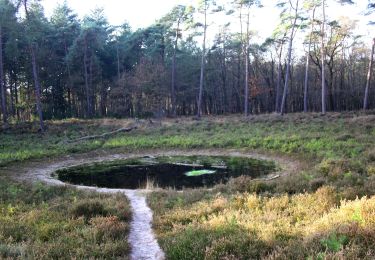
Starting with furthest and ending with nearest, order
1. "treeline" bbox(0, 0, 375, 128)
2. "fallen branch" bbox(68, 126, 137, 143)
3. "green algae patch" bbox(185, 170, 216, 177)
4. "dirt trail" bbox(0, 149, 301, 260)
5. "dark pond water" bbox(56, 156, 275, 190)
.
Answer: "treeline" bbox(0, 0, 375, 128), "fallen branch" bbox(68, 126, 137, 143), "green algae patch" bbox(185, 170, 216, 177), "dark pond water" bbox(56, 156, 275, 190), "dirt trail" bbox(0, 149, 301, 260)

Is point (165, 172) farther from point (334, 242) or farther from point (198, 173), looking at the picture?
point (334, 242)

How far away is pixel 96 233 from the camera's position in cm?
717

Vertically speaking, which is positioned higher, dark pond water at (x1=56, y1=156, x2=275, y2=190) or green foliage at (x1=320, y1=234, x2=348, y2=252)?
green foliage at (x1=320, y1=234, x2=348, y2=252)

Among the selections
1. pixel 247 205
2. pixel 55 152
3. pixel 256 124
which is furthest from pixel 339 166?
pixel 256 124

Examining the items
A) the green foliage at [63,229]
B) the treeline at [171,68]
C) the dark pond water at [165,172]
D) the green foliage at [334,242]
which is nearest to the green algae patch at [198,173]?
the dark pond water at [165,172]

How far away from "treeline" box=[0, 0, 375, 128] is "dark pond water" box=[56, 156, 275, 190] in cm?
2086

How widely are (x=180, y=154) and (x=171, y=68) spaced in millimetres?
31512

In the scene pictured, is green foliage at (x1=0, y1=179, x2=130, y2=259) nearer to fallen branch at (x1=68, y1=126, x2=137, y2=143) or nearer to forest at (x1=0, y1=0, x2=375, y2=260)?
forest at (x1=0, y1=0, x2=375, y2=260)

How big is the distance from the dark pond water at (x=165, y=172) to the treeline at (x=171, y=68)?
20.9 m

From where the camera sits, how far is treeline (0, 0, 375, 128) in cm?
4241

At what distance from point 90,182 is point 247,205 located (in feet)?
29.9

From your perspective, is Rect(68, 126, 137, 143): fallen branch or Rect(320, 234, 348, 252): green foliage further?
Rect(68, 126, 137, 143): fallen branch

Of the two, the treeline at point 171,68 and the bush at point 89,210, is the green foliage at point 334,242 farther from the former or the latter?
the treeline at point 171,68

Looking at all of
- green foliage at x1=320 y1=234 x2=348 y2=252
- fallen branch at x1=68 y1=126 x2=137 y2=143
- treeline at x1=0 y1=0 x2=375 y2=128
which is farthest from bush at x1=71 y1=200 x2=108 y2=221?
treeline at x1=0 y1=0 x2=375 y2=128
